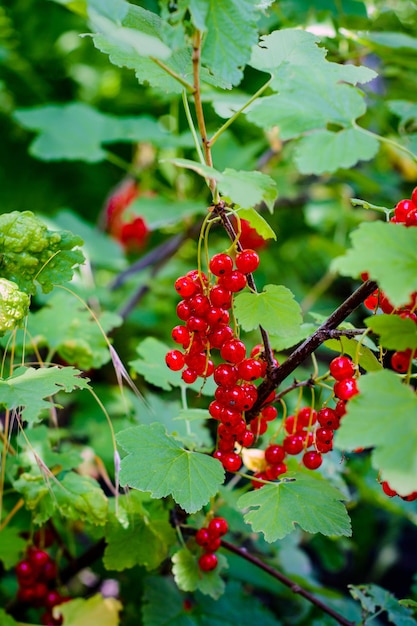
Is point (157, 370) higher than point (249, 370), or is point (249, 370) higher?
point (249, 370)

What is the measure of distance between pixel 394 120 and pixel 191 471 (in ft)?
4.52

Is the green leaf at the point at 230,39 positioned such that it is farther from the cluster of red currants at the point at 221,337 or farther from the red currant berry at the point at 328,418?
the red currant berry at the point at 328,418

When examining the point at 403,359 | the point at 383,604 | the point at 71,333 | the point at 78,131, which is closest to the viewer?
the point at 403,359

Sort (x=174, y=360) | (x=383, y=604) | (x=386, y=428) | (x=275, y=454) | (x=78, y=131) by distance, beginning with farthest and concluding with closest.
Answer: (x=78, y=131) → (x=383, y=604) → (x=275, y=454) → (x=174, y=360) → (x=386, y=428)

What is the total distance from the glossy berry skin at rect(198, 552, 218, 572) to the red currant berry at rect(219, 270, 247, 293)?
1.33 ft

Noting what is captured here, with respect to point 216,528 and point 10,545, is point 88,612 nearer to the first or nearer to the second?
point 10,545

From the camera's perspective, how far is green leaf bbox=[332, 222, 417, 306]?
451 mm

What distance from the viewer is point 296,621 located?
1.24 m

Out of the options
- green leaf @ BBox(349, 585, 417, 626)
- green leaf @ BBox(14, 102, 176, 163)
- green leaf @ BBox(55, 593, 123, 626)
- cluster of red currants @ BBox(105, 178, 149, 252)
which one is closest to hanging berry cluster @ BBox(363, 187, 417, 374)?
green leaf @ BBox(349, 585, 417, 626)

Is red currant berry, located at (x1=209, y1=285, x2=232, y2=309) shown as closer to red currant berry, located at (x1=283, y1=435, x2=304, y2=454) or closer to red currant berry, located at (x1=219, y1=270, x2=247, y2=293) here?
red currant berry, located at (x1=219, y1=270, x2=247, y2=293)

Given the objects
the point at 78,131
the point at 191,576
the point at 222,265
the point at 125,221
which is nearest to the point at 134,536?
the point at 191,576

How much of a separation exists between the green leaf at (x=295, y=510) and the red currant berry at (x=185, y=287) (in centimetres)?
24

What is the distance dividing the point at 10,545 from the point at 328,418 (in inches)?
22.7

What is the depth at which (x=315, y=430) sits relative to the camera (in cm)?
75
